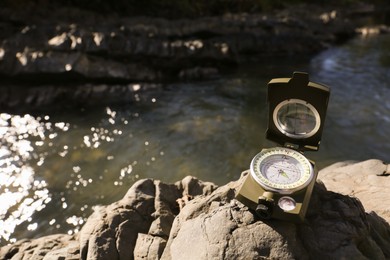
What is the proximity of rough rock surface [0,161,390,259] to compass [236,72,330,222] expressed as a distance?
0.76 ft

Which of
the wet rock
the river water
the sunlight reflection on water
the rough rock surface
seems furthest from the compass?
the wet rock

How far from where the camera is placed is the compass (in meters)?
3.10

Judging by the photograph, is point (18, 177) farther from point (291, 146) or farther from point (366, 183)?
point (366, 183)

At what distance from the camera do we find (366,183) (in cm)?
546

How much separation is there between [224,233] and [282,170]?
827 mm

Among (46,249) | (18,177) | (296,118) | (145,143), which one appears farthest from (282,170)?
(18,177)

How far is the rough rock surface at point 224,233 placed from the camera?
3.11m

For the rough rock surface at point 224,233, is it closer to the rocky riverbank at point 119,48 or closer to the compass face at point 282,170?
the compass face at point 282,170

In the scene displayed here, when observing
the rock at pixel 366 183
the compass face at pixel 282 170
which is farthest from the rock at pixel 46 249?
the rock at pixel 366 183

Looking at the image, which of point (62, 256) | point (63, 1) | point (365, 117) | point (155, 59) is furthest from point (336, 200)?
point (63, 1)

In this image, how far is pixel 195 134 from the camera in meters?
9.58

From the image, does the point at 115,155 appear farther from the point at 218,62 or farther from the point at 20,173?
the point at 218,62

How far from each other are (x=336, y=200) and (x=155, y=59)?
11220mm

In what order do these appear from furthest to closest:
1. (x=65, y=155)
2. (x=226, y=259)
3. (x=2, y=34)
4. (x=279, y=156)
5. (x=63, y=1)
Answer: (x=63, y=1)
(x=2, y=34)
(x=65, y=155)
(x=279, y=156)
(x=226, y=259)
